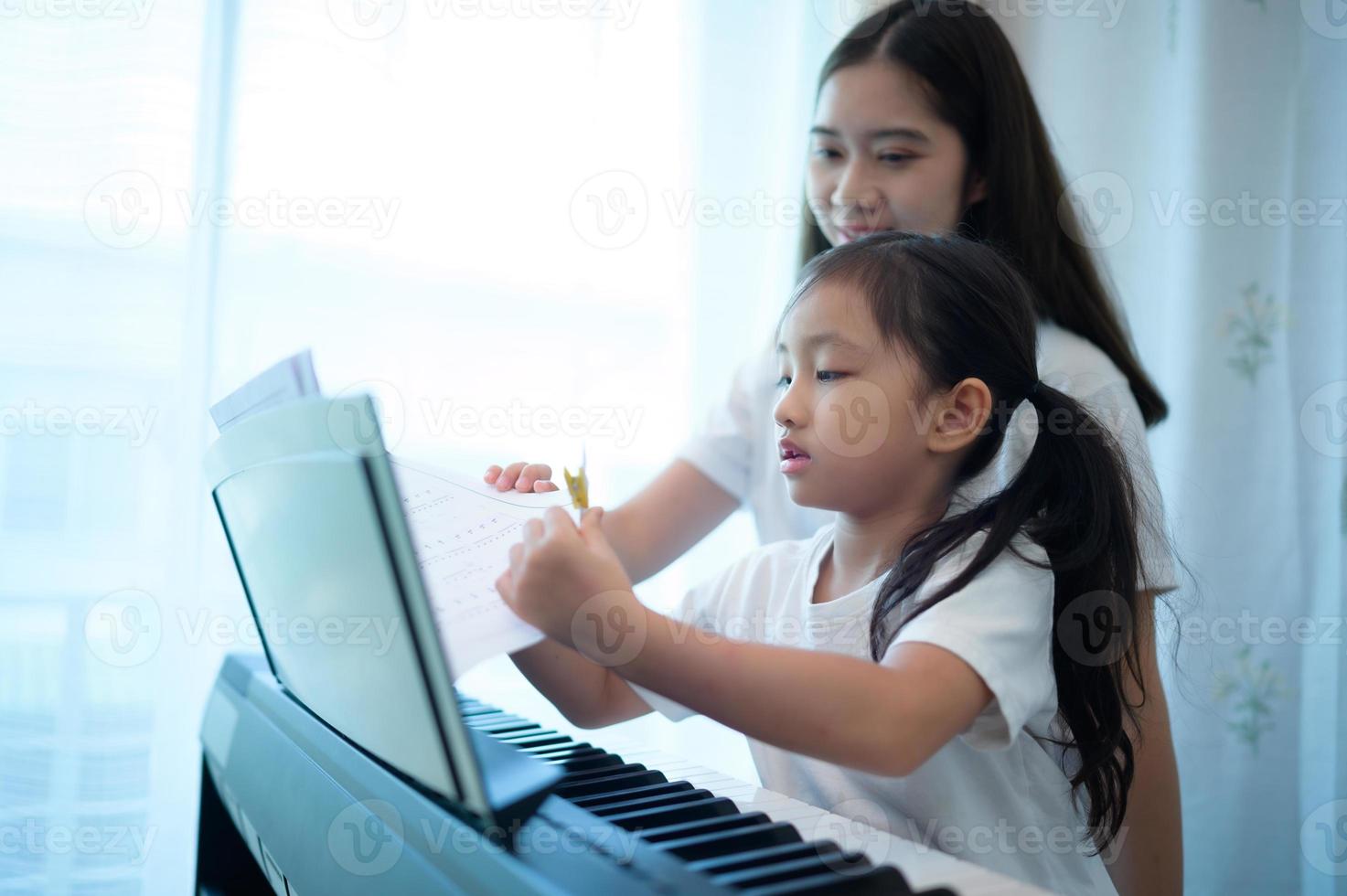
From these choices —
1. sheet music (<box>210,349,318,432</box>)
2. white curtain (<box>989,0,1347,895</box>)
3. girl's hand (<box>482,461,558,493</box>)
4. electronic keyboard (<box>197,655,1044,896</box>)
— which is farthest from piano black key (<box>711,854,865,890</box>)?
white curtain (<box>989,0,1347,895</box>)

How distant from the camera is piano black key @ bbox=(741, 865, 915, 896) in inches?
17.4

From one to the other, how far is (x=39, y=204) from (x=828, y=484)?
1110mm

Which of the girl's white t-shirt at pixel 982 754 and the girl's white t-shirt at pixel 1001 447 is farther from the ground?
the girl's white t-shirt at pixel 1001 447

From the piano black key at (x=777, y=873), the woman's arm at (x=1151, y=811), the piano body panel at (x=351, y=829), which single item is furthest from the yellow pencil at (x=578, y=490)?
the woman's arm at (x=1151, y=811)

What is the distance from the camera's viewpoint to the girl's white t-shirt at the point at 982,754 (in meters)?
0.68

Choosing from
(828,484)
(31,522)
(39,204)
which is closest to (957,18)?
(828,484)

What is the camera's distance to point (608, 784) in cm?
66

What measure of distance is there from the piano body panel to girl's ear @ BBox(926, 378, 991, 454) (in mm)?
441

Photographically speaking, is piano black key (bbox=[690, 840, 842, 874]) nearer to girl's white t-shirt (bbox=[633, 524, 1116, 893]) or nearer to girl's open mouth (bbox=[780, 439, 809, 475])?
girl's white t-shirt (bbox=[633, 524, 1116, 893])

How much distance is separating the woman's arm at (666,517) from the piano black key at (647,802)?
0.65 m

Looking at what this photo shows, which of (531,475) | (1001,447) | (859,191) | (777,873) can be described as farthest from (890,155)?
(777,873)

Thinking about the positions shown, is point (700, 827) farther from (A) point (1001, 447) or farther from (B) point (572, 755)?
(A) point (1001, 447)

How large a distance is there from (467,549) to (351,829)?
18 cm

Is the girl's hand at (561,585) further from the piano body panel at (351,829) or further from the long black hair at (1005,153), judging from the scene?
the long black hair at (1005,153)
